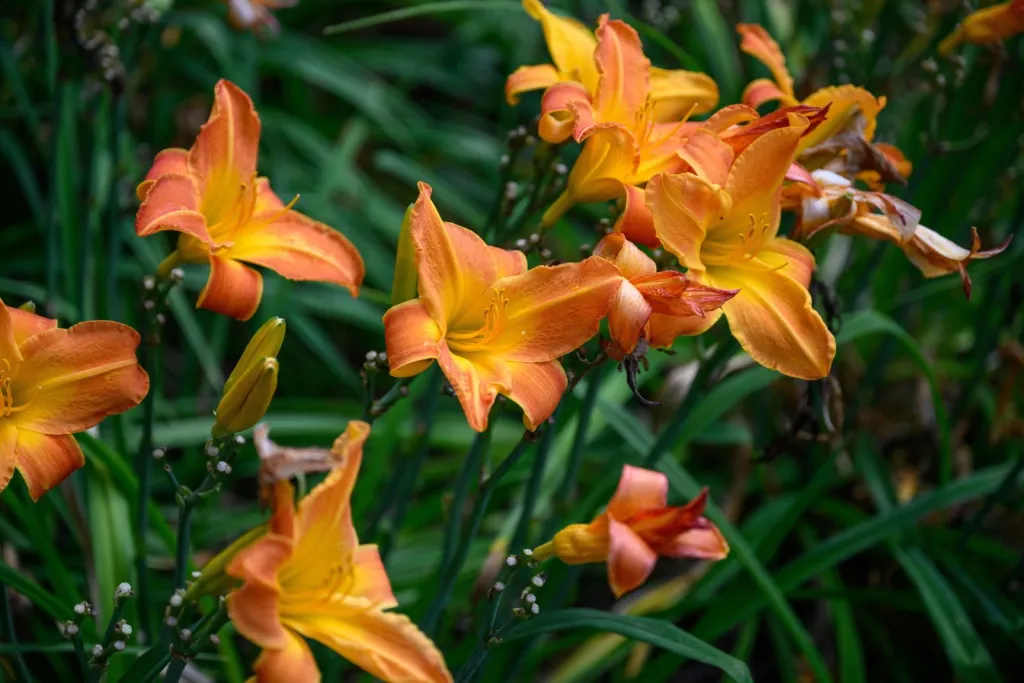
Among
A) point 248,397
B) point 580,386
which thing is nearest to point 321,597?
point 248,397

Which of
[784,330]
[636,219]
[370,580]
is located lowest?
[370,580]

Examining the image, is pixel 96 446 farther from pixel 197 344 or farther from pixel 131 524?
pixel 197 344

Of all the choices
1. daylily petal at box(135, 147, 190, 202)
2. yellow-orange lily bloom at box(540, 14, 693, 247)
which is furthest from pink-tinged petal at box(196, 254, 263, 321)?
yellow-orange lily bloom at box(540, 14, 693, 247)

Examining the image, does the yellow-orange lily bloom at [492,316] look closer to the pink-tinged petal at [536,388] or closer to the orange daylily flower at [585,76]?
the pink-tinged petal at [536,388]

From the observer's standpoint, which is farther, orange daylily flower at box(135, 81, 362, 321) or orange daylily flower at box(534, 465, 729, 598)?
orange daylily flower at box(135, 81, 362, 321)

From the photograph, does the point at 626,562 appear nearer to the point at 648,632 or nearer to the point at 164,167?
the point at 648,632

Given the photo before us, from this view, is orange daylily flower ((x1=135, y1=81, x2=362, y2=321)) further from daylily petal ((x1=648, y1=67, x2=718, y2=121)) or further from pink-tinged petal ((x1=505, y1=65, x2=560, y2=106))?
daylily petal ((x1=648, y1=67, x2=718, y2=121))

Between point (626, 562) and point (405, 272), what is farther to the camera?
point (405, 272)
